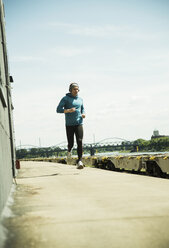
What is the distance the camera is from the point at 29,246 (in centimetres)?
176

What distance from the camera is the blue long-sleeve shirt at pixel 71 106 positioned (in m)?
7.45

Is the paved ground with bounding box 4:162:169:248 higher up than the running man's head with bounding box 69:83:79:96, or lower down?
lower down

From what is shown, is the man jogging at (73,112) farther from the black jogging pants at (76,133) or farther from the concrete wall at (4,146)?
the concrete wall at (4,146)

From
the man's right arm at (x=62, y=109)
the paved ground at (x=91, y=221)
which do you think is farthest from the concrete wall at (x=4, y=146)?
the man's right arm at (x=62, y=109)

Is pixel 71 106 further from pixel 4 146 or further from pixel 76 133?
pixel 4 146

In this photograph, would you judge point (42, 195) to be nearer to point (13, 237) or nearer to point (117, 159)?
point (13, 237)

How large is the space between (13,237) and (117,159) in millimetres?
8469

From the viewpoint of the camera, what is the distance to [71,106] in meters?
7.45

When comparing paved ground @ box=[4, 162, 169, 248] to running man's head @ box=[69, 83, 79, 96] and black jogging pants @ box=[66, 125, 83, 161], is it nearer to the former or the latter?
black jogging pants @ box=[66, 125, 83, 161]

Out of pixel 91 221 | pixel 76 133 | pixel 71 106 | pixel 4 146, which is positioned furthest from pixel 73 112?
pixel 91 221

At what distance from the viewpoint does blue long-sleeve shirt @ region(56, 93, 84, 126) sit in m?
7.45

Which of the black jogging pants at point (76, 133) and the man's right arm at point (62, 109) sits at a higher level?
the man's right arm at point (62, 109)

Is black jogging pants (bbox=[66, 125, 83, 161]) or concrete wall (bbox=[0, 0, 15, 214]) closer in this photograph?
concrete wall (bbox=[0, 0, 15, 214])

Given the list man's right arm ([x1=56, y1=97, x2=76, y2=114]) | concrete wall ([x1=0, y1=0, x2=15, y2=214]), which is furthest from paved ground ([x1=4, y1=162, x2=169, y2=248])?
man's right arm ([x1=56, y1=97, x2=76, y2=114])
